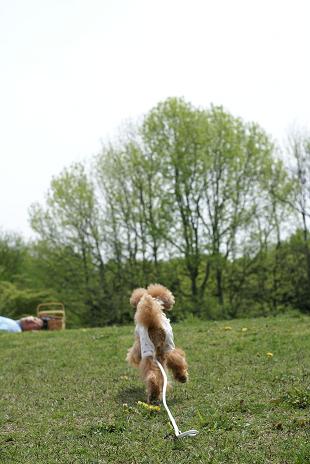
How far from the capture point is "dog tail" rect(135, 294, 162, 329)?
8.28m

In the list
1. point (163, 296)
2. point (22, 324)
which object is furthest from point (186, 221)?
point (163, 296)

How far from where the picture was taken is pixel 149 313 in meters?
8.30

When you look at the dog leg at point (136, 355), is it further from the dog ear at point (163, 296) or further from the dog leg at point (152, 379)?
the dog ear at point (163, 296)

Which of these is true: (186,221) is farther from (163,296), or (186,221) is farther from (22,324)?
(163,296)

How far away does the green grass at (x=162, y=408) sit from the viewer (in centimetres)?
550

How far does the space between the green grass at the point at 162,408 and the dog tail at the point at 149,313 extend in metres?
1.02

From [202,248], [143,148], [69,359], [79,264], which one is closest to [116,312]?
[79,264]

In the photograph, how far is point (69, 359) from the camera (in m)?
12.4

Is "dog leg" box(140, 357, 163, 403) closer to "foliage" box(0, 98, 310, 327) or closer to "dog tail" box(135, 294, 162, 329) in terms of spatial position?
"dog tail" box(135, 294, 162, 329)

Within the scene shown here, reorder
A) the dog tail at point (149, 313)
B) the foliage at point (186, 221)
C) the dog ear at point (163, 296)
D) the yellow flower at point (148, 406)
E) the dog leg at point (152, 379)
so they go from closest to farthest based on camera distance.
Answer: the yellow flower at point (148, 406) → the dog leg at point (152, 379) → the dog tail at point (149, 313) → the dog ear at point (163, 296) → the foliage at point (186, 221)

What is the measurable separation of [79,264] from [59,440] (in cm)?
2822

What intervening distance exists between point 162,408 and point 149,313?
1426mm

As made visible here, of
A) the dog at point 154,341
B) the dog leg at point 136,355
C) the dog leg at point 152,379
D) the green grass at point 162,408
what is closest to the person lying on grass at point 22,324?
the green grass at point 162,408

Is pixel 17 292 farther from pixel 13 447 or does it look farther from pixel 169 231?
pixel 13 447
